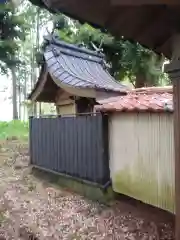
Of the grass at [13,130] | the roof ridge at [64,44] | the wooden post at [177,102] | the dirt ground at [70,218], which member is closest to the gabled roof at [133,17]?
the wooden post at [177,102]

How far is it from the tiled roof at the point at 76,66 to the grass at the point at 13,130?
288 inches

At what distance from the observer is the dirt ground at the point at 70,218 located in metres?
4.59

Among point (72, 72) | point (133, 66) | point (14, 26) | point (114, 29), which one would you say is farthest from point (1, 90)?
point (114, 29)

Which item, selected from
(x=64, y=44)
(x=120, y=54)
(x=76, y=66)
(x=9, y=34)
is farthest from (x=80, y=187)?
(x=9, y=34)

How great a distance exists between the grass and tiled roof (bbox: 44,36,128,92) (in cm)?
732

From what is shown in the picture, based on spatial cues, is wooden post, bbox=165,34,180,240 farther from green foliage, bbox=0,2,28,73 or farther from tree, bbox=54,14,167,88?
green foliage, bbox=0,2,28,73

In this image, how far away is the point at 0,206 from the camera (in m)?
5.95

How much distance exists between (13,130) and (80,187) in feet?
37.0

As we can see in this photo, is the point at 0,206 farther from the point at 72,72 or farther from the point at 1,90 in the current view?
the point at 1,90

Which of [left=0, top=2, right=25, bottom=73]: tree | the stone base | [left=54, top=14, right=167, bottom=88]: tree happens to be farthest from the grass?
the stone base

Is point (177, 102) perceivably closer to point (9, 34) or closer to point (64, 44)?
point (64, 44)

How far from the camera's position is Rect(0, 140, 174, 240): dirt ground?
181 inches

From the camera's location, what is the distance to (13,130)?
17.2 meters

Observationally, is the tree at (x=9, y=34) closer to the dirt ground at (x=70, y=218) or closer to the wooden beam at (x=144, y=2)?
the dirt ground at (x=70, y=218)
